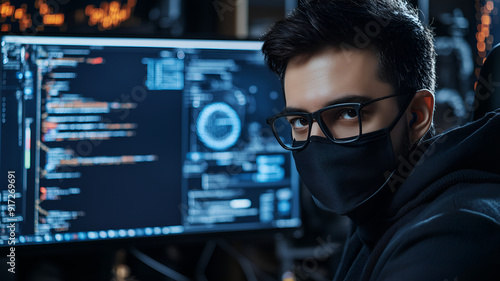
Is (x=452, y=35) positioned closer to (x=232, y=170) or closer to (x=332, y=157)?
(x=232, y=170)

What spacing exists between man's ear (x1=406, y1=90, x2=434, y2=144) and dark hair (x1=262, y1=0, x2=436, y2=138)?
2cm

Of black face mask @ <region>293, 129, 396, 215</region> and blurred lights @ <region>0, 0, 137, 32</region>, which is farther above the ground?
blurred lights @ <region>0, 0, 137, 32</region>

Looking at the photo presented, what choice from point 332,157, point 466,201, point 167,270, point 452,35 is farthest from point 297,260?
point 452,35

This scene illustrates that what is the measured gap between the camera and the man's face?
2.34 feet

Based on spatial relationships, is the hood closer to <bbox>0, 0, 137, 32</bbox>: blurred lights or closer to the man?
the man

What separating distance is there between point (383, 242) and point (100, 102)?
23.7 inches

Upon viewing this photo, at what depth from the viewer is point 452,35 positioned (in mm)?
1649

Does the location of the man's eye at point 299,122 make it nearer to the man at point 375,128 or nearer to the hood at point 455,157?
the man at point 375,128

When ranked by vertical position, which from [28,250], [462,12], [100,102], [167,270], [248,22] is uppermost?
[462,12]

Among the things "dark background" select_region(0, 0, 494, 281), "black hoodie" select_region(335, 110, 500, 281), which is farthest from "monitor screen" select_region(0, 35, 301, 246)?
"black hoodie" select_region(335, 110, 500, 281)

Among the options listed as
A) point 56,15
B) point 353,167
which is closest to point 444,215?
point 353,167

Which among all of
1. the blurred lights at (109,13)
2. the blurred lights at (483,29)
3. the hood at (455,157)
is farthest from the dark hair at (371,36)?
the blurred lights at (483,29)

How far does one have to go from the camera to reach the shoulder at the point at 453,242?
0.54 metres

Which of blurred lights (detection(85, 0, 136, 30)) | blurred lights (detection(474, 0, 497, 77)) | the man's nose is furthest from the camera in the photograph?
blurred lights (detection(474, 0, 497, 77))
